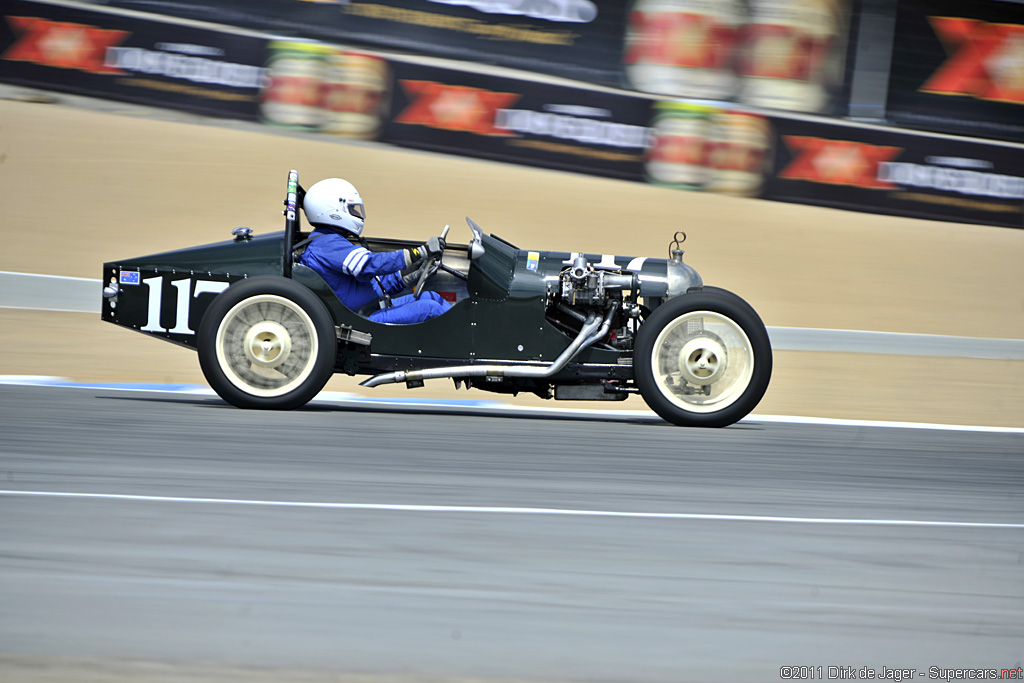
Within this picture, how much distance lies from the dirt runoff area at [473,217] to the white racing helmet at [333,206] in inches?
231

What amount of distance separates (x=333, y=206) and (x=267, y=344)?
974 millimetres

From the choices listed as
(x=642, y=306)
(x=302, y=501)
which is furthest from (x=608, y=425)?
(x=302, y=501)

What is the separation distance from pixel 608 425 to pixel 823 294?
25.7 ft

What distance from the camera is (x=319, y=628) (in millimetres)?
3217

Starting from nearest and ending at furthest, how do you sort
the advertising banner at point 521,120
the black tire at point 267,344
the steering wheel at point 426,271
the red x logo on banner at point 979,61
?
1. the black tire at point 267,344
2. the steering wheel at point 426,271
3. the advertising banner at point 521,120
4. the red x logo on banner at point 979,61

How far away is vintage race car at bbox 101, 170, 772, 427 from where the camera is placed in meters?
6.98

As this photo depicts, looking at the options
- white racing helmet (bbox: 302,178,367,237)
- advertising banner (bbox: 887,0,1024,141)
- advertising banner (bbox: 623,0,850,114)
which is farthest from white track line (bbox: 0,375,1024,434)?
advertising banner (bbox: 887,0,1024,141)

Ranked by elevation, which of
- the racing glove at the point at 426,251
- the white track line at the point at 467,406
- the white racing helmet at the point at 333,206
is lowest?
the white track line at the point at 467,406

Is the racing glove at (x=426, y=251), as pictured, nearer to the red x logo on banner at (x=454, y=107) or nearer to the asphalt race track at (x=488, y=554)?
the asphalt race track at (x=488, y=554)

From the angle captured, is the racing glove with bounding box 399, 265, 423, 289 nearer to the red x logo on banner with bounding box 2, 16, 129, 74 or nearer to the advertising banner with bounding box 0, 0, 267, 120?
the advertising banner with bounding box 0, 0, 267, 120

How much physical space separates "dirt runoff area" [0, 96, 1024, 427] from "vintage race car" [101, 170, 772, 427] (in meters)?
5.50

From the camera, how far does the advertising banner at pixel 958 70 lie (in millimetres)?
16938
